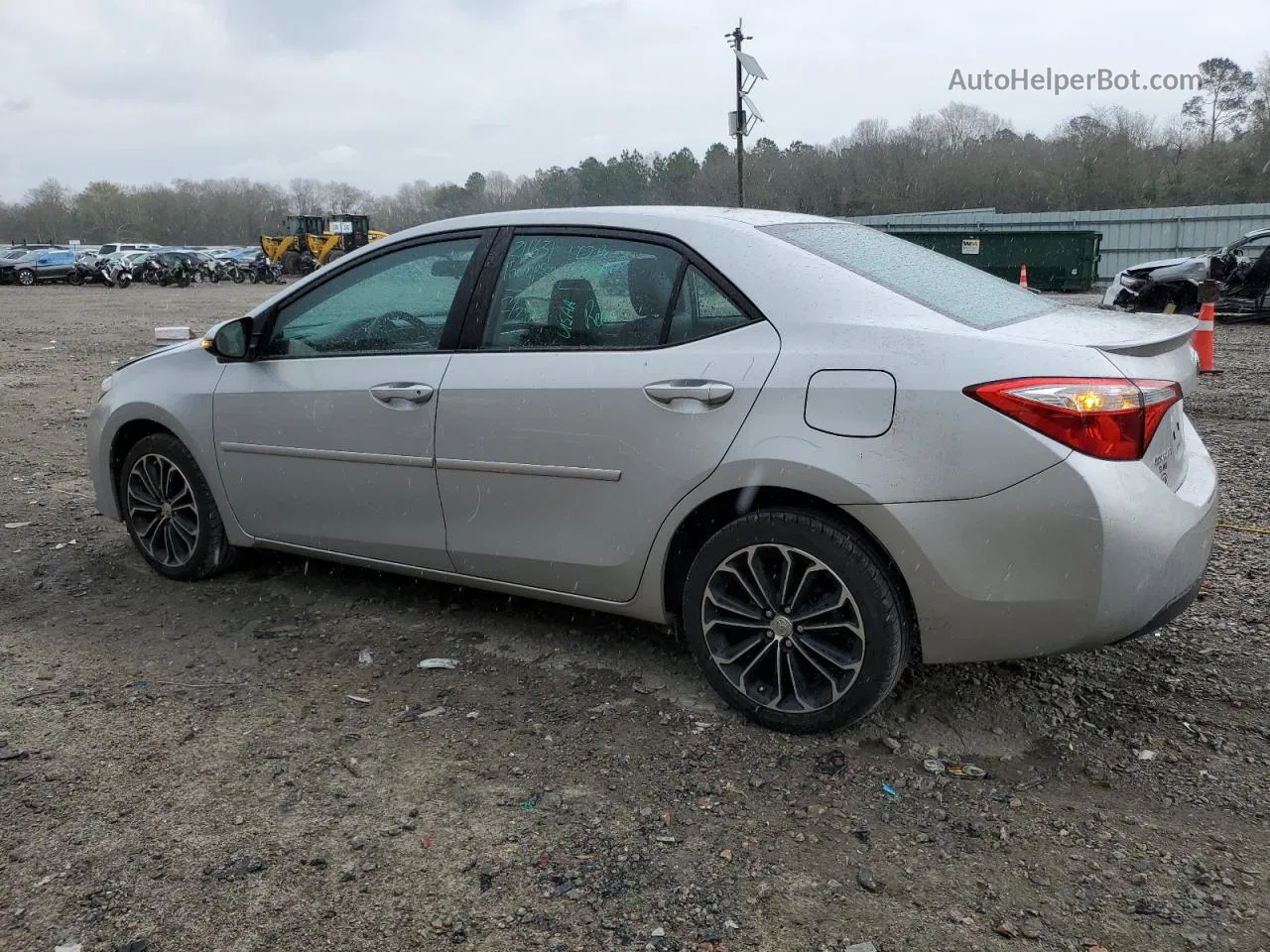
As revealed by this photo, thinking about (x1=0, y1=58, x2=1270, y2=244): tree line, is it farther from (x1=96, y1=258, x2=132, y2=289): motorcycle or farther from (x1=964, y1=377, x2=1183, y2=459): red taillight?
(x1=964, y1=377, x2=1183, y2=459): red taillight

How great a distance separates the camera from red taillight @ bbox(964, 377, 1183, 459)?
274 cm

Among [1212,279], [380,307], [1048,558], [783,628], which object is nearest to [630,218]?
[380,307]

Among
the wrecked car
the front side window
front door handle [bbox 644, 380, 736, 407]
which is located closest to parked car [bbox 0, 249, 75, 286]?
the wrecked car

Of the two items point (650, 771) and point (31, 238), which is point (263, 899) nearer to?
point (650, 771)

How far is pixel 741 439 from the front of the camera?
3.10m

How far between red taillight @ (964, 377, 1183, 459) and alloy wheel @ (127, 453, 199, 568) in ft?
11.3

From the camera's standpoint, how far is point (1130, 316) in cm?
354

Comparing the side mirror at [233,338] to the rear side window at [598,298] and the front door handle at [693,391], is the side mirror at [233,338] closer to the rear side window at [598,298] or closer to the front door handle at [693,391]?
the rear side window at [598,298]

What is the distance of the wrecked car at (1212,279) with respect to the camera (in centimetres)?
1683

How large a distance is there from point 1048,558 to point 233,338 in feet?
10.6

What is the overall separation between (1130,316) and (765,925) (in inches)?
93.4

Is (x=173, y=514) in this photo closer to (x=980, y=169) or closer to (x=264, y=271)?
(x=264, y=271)

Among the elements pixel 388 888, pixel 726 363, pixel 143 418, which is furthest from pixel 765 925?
pixel 143 418

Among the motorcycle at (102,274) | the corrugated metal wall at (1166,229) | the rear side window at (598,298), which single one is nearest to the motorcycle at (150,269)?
the motorcycle at (102,274)
